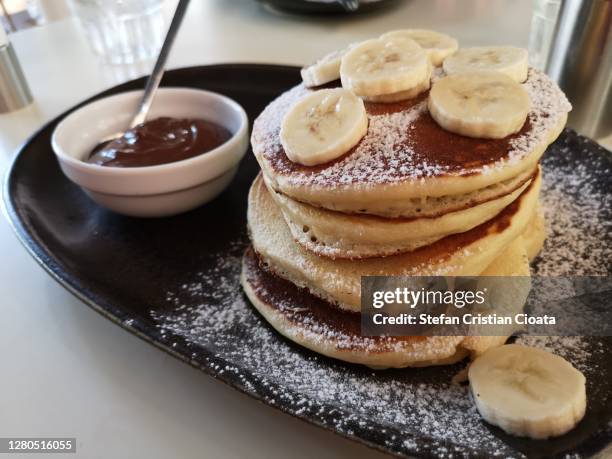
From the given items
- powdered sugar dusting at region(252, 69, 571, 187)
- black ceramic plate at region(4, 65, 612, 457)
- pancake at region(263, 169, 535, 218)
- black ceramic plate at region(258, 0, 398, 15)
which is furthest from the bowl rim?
black ceramic plate at region(258, 0, 398, 15)

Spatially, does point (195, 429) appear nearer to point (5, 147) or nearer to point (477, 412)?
point (477, 412)

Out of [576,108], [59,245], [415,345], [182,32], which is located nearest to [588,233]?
[415,345]

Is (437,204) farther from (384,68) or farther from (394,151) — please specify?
(384,68)

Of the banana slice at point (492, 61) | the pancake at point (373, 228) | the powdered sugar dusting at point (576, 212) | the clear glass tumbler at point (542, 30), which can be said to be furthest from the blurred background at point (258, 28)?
the pancake at point (373, 228)

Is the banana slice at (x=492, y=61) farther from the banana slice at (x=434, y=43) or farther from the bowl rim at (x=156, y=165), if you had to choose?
the bowl rim at (x=156, y=165)

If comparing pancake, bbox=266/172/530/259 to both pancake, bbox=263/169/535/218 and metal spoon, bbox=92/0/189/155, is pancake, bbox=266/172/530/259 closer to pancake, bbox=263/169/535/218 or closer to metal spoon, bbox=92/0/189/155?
pancake, bbox=263/169/535/218

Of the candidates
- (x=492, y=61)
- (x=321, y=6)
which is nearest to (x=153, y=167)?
(x=492, y=61)
